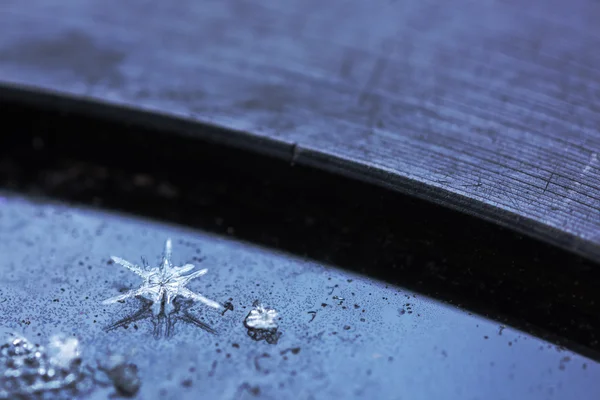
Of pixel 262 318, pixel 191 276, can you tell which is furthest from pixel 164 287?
pixel 262 318

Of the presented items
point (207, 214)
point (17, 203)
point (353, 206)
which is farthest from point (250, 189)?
point (17, 203)

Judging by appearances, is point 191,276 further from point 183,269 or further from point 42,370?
point 42,370

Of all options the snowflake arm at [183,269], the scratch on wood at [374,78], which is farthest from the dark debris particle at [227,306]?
the scratch on wood at [374,78]

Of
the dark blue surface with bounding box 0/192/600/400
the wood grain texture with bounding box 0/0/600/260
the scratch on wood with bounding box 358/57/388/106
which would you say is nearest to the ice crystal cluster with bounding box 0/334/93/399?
the dark blue surface with bounding box 0/192/600/400

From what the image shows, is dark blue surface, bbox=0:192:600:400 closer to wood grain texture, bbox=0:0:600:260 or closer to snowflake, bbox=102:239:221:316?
snowflake, bbox=102:239:221:316

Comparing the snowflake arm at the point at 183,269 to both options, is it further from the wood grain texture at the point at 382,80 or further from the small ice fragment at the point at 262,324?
the wood grain texture at the point at 382,80

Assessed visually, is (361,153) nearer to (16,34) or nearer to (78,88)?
(78,88)

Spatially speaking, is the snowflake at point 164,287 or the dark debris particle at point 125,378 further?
the snowflake at point 164,287
